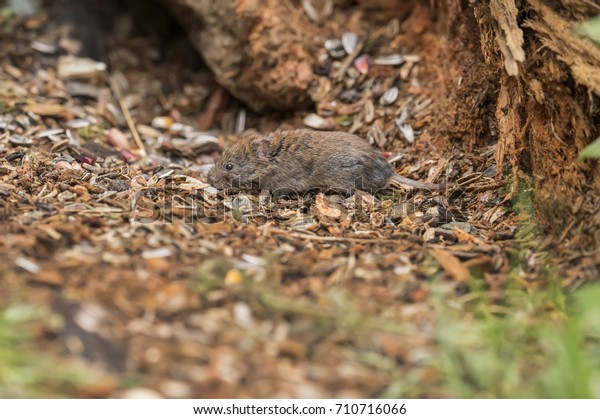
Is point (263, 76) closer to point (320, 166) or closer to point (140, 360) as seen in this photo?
point (320, 166)

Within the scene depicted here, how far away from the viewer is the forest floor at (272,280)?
3.80 meters


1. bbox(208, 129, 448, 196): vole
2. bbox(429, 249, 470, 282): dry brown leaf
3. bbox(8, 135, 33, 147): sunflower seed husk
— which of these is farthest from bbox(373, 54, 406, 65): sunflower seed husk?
bbox(8, 135, 33, 147): sunflower seed husk

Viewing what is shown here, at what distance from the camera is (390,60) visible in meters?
8.25

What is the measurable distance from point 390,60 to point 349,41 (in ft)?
1.98

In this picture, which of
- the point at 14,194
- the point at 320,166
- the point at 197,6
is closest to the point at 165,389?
the point at 14,194

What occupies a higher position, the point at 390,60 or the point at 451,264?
the point at 390,60

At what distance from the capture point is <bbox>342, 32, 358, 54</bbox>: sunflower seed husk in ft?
27.7

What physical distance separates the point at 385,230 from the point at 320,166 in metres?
1.49

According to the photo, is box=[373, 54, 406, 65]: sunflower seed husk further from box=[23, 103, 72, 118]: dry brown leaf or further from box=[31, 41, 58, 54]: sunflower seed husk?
box=[31, 41, 58, 54]: sunflower seed husk

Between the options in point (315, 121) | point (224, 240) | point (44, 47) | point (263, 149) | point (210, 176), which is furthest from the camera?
point (44, 47)

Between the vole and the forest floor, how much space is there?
22cm

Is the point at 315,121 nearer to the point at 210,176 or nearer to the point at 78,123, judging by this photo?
the point at 210,176

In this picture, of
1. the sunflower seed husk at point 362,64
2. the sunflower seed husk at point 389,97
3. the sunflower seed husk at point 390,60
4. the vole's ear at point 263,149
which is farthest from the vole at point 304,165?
the sunflower seed husk at point 390,60

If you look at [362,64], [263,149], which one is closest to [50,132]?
[263,149]
